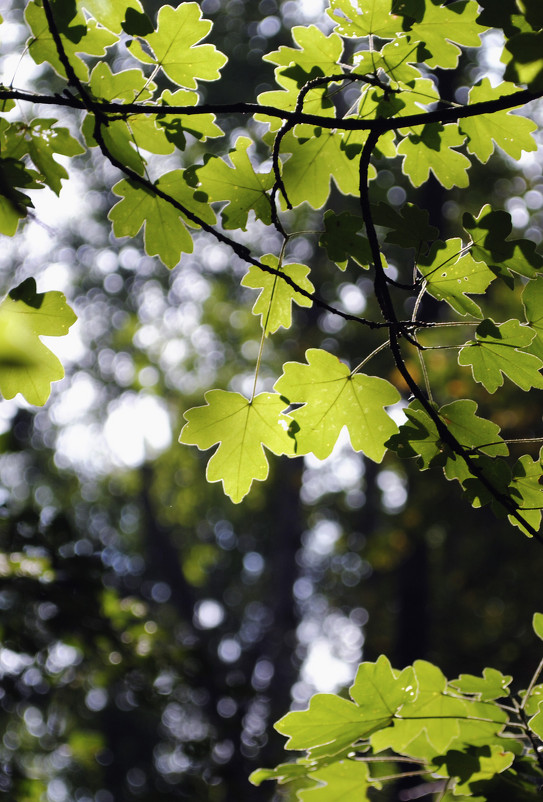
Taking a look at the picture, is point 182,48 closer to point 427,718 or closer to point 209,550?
point 427,718

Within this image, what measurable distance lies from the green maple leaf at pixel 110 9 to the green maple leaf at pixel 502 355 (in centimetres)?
97

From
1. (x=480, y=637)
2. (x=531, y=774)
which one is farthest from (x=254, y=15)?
(x=531, y=774)

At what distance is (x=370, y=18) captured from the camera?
1400 millimetres

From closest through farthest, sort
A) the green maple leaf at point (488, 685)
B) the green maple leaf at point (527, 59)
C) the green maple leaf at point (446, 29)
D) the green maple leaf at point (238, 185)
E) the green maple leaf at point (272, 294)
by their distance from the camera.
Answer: the green maple leaf at point (527, 59)
the green maple leaf at point (446, 29)
the green maple leaf at point (238, 185)
the green maple leaf at point (272, 294)
the green maple leaf at point (488, 685)

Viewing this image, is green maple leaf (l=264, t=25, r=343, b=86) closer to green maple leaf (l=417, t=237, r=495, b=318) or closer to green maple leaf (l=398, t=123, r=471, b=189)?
green maple leaf (l=398, t=123, r=471, b=189)

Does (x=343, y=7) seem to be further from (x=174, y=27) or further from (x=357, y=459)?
(x=357, y=459)

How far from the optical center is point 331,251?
1485 mm

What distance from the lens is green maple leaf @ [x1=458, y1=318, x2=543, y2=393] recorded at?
4.59 feet

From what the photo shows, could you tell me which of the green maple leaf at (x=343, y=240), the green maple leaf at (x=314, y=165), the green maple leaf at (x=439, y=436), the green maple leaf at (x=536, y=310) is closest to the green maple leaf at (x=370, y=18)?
the green maple leaf at (x=314, y=165)

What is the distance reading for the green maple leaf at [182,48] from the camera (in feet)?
4.77

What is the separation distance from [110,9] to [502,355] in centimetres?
109

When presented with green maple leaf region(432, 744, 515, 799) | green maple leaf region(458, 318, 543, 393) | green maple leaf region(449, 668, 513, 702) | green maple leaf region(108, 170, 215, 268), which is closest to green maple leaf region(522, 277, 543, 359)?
green maple leaf region(458, 318, 543, 393)

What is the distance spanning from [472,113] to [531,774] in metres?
1.66

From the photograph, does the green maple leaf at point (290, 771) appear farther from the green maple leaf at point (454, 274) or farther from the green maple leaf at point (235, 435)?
the green maple leaf at point (454, 274)
